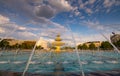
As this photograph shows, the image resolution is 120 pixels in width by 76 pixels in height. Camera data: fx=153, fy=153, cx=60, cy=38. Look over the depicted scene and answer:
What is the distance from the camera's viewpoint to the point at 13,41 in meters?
170

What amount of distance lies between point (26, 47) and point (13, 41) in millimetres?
45230

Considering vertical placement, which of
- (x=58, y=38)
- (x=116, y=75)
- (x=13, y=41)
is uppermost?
(x=13, y=41)

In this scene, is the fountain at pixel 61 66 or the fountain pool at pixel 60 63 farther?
the fountain pool at pixel 60 63

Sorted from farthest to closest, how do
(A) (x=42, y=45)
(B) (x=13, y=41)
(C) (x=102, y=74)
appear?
(B) (x=13, y=41) < (A) (x=42, y=45) < (C) (x=102, y=74)

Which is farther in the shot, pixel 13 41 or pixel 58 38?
pixel 13 41

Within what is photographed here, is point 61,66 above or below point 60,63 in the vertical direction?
below

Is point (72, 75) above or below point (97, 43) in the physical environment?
below

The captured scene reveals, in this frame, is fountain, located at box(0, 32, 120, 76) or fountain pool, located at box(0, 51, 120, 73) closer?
fountain, located at box(0, 32, 120, 76)

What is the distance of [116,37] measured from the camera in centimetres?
15000

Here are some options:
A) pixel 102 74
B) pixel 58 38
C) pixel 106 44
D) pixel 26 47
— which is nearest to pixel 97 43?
pixel 106 44

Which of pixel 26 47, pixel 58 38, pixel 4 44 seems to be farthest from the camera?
pixel 26 47

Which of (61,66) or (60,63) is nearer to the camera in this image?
(61,66)

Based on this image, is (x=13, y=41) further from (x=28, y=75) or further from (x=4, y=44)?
(x=28, y=75)

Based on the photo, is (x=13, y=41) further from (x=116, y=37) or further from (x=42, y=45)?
(x=116, y=37)
